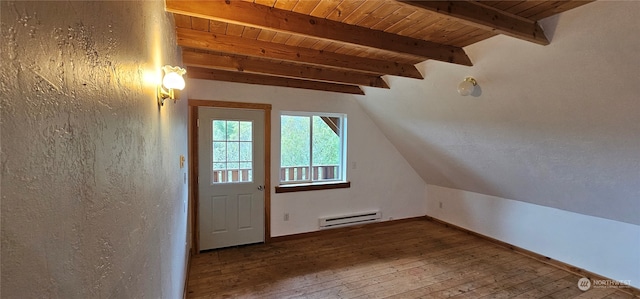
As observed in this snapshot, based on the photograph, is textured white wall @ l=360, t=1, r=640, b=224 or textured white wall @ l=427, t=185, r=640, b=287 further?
textured white wall @ l=427, t=185, r=640, b=287

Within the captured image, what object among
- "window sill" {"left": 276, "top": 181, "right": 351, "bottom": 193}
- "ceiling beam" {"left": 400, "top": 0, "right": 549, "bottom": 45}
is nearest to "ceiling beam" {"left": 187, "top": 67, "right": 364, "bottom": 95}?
"window sill" {"left": 276, "top": 181, "right": 351, "bottom": 193}

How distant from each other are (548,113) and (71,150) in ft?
9.77

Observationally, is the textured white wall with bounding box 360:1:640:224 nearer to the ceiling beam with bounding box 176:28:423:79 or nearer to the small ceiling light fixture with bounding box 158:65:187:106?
Answer: the ceiling beam with bounding box 176:28:423:79

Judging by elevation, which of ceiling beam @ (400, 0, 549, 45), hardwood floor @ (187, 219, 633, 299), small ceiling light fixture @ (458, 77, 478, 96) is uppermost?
ceiling beam @ (400, 0, 549, 45)

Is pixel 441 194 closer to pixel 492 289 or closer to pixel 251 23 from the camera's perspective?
pixel 492 289

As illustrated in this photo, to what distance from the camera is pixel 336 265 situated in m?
3.34

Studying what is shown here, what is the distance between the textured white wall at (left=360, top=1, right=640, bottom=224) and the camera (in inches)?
69.6

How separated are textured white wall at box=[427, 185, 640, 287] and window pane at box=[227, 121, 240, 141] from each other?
3558mm

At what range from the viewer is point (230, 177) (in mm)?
3750

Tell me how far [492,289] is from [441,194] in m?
2.29

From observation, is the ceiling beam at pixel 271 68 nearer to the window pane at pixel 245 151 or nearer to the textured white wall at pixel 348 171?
the textured white wall at pixel 348 171

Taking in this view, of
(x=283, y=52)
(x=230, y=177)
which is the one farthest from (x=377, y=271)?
(x=283, y=52)

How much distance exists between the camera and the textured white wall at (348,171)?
3805 mm

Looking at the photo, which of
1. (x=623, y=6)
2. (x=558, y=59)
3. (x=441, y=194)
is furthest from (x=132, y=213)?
(x=441, y=194)
